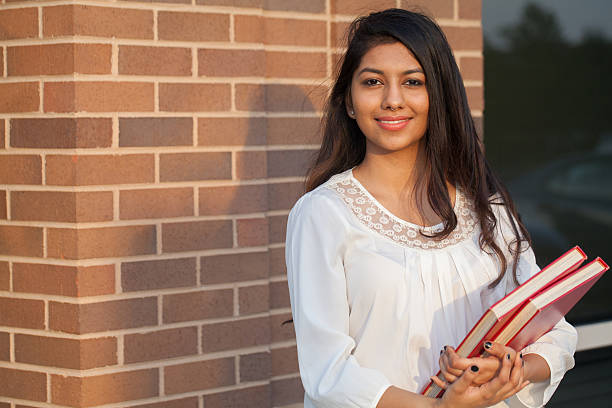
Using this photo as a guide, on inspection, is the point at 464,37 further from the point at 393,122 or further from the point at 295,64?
the point at 393,122

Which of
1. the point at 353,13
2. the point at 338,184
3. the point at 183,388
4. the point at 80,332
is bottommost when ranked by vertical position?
the point at 183,388

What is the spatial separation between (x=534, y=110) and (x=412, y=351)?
2.46 m

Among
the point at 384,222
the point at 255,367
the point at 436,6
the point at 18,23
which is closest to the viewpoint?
the point at 384,222

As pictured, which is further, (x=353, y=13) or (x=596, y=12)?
(x=596, y=12)

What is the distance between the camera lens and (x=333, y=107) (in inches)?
92.7

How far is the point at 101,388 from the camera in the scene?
108 inches

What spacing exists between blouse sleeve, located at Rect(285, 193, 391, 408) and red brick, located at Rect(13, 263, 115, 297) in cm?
90

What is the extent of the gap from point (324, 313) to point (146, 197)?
105cm

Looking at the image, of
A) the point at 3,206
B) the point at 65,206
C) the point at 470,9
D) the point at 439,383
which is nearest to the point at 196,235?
the point at 65,206

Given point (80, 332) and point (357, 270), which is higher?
point (357, 270)

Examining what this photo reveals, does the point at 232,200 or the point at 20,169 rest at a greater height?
the point at 20,169

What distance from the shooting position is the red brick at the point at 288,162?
306 cm

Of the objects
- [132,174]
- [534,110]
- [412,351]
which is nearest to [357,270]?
[412,351]

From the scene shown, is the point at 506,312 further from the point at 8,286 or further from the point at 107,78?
the point at 8,286
